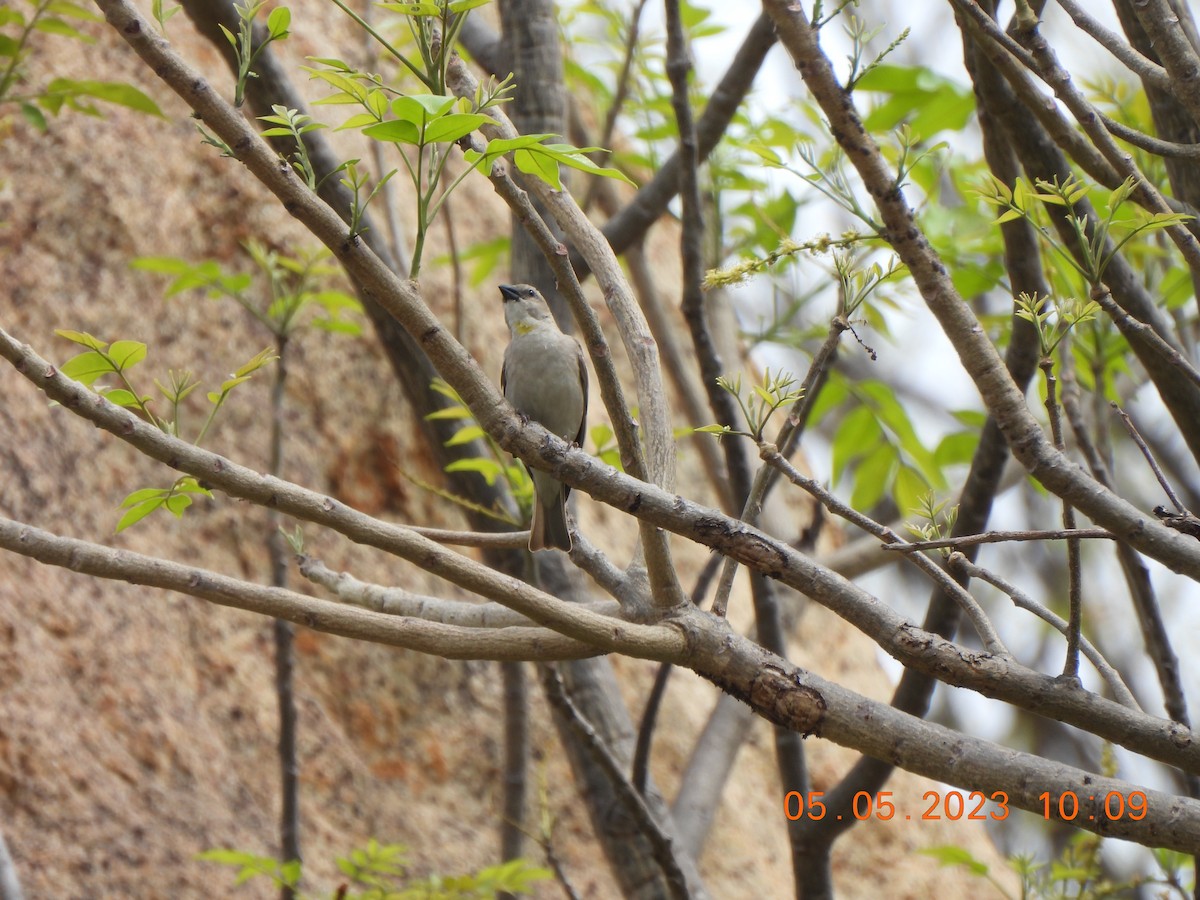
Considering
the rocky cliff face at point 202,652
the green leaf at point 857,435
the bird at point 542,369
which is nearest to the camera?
the rocky cliff face at point 202,652

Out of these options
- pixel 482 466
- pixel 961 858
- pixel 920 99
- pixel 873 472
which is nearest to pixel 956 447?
pixel 873 472

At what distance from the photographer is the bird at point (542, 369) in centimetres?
409

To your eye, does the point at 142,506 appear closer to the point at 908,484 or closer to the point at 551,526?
the point at 551,526

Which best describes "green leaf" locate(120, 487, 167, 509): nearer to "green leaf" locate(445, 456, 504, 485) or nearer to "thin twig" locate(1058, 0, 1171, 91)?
"green leaf" locate(445, 456, 504, 485)

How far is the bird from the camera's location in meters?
4.09

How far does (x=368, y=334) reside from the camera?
208 inches

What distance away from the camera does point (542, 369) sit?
4.44 meters

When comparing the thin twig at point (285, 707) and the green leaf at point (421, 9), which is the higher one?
the green leaf at point (421, 9)

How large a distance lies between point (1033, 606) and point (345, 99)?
150cm

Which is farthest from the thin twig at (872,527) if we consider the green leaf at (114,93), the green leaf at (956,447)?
the green leaf at (114,93)

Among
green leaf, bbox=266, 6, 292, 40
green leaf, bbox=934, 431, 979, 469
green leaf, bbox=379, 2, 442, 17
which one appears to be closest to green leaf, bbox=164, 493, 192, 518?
green leaf, bbox=266, 6, 292, 40

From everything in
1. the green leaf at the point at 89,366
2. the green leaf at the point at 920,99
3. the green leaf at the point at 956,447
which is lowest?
the green leaf at the point at 89,366

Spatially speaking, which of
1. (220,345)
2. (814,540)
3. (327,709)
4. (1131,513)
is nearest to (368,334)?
(220,345)

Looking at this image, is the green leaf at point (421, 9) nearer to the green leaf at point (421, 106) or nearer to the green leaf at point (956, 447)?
the green leaf at point (421, 106)
